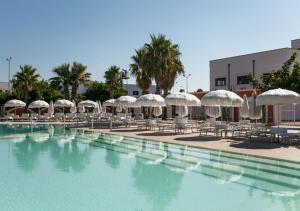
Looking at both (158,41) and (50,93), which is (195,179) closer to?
(158,41)

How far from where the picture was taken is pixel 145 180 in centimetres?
985

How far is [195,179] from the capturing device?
9828mm

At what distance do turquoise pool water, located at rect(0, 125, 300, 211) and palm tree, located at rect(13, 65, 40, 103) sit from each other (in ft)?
92.9

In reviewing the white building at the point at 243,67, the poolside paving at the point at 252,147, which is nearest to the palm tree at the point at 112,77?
the white building at the point at 243,67

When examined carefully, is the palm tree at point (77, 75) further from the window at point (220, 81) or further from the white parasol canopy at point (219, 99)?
the white parasol canopy at point (219, 99)

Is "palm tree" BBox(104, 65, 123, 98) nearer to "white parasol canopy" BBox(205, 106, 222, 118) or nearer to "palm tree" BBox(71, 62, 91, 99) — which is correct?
"palm tree" BBox(71, 62, 91, 99)

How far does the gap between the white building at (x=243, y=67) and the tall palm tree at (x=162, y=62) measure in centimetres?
693

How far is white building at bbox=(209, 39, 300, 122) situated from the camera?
37.7 metres

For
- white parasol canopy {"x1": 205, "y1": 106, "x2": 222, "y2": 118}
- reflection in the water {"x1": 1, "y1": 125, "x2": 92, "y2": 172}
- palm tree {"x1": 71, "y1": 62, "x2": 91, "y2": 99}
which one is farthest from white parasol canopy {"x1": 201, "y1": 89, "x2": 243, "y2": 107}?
palm tree {"x1": 71, "y1": 62, "x2": 91, "y2": 99}

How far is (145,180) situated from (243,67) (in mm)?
34434

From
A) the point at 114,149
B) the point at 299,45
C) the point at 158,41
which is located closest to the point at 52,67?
the point at 158,41

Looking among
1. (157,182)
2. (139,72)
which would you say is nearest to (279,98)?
(157,182)

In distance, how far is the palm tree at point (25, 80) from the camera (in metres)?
42.0

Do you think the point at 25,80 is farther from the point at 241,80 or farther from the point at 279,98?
the point at 279,98
